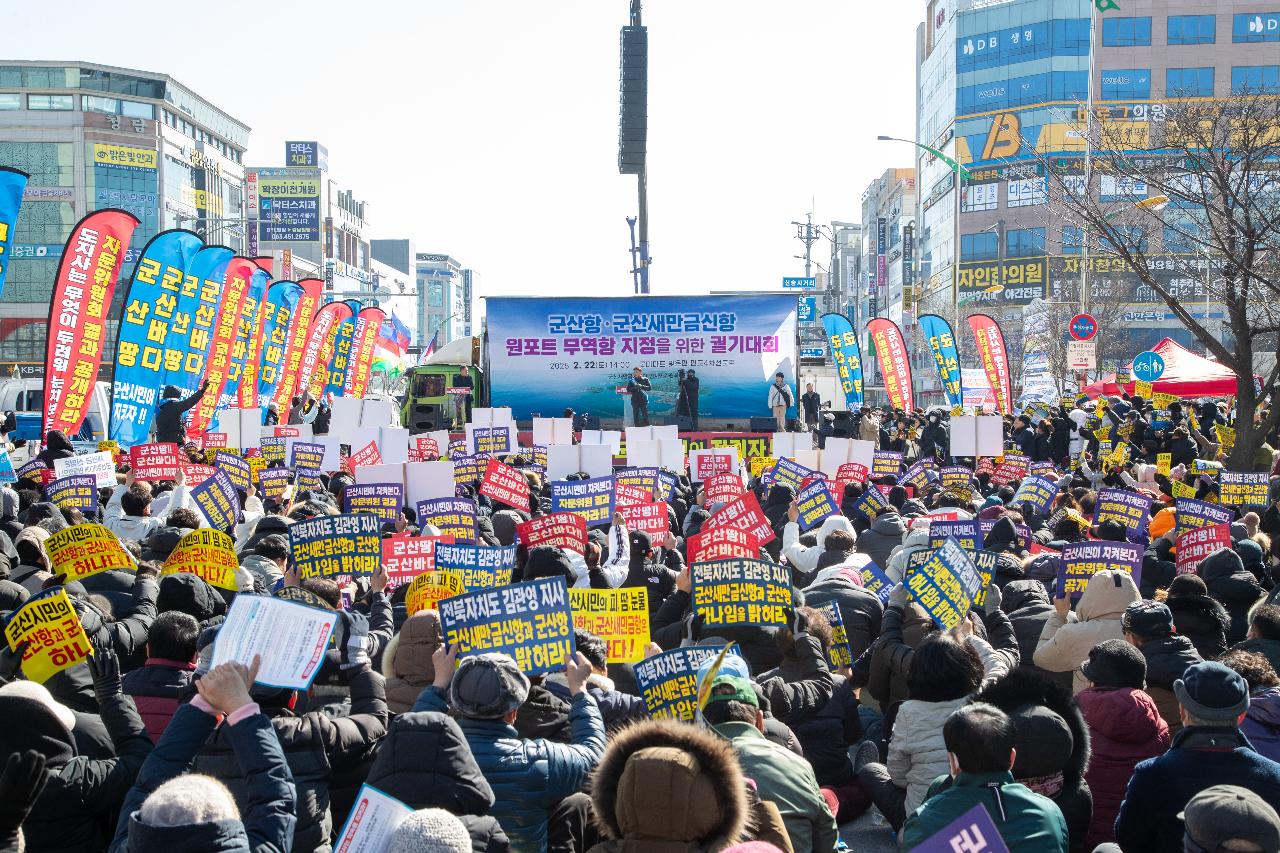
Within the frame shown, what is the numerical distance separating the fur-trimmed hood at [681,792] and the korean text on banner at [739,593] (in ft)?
11.2

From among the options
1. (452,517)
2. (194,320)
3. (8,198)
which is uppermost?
(8,198)

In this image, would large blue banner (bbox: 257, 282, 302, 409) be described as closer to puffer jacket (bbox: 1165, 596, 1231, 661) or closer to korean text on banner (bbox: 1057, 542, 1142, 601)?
korean text on banner (bbox: 1057, 542, 1142, 601)

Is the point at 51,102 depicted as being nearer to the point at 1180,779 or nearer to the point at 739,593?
the point at 739,593

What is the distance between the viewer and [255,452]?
1711 centimetres

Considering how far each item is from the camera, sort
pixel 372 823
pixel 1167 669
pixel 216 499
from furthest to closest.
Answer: pixel 216 499 < pixel 1167 669 < pixel 372 823

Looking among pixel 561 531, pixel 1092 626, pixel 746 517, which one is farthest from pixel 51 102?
pixel 1092 626

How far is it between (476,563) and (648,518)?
4100 mm

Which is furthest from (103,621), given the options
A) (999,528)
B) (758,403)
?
(758,403)

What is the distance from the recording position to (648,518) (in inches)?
448

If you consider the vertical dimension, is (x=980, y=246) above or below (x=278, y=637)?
above

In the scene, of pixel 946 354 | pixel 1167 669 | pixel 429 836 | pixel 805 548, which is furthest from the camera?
pixel 946 354

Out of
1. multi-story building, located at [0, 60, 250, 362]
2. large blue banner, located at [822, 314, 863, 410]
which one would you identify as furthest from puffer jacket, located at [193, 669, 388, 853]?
multi-story building, located at [0, 60, 250, 362]

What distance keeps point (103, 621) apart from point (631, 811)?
3.46m

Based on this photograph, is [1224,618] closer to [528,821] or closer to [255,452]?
[528,821]
